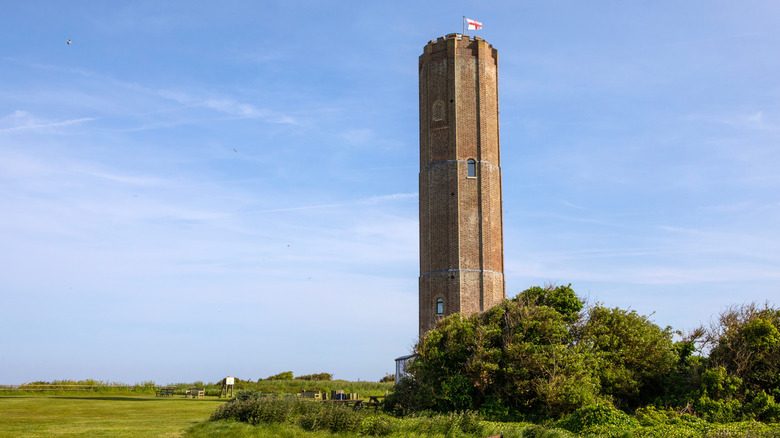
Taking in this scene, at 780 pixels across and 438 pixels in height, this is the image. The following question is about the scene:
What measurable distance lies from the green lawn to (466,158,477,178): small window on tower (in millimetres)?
19531

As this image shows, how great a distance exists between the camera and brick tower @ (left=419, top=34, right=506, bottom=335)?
37375 mm

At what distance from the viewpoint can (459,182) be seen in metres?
38.5

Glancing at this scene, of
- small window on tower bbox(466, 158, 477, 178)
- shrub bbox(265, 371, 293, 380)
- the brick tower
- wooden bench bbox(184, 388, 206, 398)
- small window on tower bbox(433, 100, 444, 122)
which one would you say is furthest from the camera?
shrub bbox(265, 371, 293, 380)

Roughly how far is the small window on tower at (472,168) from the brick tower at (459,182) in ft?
0.19

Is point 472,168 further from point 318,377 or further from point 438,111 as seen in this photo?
point 318,377

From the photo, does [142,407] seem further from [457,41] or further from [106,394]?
[457,41]

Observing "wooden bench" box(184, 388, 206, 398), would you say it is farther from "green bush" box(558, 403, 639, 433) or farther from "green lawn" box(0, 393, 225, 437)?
"green bush" box(558, 403, 639, 433)

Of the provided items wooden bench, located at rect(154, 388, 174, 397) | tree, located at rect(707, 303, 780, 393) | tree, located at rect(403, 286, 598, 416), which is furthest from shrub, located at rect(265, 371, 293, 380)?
tree, located at rect(707, 303, 780, 393)

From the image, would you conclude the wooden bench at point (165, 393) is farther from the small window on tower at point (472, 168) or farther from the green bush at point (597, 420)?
the green bush at point (597, 420)

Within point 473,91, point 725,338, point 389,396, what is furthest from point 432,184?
point 725,338

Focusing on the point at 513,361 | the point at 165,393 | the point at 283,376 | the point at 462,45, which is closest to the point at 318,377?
the point at 283,376

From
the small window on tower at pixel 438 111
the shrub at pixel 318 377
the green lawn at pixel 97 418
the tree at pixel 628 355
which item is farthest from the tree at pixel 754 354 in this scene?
the shrub at pixel 318 377

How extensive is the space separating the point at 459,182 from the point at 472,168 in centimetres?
127

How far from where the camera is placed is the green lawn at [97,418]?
17.2 m
